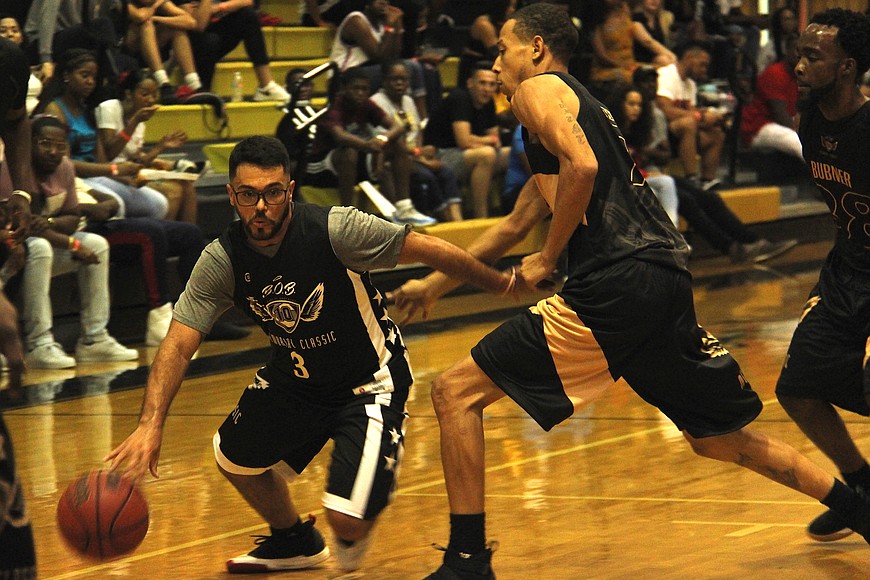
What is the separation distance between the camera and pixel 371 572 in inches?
186

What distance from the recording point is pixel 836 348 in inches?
192

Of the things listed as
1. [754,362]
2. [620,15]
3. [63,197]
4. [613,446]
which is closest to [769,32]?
[620,15]

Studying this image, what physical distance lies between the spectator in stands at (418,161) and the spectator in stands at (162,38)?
5.05 feet

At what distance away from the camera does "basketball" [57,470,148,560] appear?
415 cm

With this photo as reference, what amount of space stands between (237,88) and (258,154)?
27.5 feet

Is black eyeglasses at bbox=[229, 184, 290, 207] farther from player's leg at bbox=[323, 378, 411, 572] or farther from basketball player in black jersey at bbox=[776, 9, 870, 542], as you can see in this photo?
basketball player in black jersey at bbox=[776, 9, 870, 542]

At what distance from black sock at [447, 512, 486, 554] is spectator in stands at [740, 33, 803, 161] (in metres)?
11.5

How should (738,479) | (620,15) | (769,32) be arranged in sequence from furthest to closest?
(769,32) < (620,15) < (738,479)

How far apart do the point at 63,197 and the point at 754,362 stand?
4215 mm

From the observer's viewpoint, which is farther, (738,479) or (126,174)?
(126,174)

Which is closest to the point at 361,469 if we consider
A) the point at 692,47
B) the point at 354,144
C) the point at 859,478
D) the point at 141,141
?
the point at 859,478

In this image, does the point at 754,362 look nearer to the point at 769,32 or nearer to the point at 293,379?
the point at 293,379

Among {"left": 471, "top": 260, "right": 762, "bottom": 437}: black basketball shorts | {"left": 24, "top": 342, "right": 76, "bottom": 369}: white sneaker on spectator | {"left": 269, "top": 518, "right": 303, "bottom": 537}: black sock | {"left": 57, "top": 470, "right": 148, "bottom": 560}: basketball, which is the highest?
{"left": 471, "top": 260, "right": 762, "bottom": 437}: black basketball shorts

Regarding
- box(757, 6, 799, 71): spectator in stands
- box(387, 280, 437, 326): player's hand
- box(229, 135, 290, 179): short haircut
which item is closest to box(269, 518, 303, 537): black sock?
box(387, 280, 437, 326): player's hand
